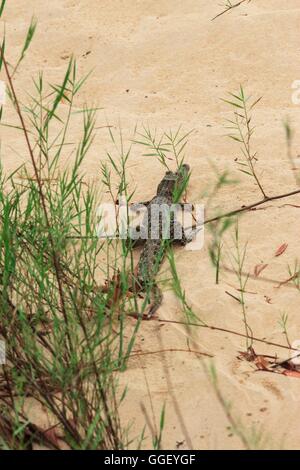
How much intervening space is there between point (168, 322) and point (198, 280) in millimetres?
395

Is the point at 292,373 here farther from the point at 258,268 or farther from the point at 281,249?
the point at 281,249

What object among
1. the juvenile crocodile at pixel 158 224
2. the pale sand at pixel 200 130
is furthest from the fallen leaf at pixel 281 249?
the juvenile crocodile at pixel 158 224

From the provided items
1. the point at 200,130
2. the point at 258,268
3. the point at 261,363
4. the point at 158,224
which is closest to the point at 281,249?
the point at 258,268

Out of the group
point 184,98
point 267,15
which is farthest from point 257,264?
point 267,15

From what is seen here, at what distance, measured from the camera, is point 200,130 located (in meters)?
4.90

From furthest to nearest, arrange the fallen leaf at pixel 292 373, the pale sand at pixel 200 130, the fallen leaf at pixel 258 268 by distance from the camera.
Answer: the fallen leaf at pixel 258 268 → the fallen leaf at pixel 292 373 → the pale sand at pixel 200 130

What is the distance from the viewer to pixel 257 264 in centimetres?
348

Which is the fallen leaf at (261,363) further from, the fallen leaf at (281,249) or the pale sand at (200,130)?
the fallen leaf at (281,249)

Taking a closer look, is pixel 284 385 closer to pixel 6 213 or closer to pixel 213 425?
pixel 213 425

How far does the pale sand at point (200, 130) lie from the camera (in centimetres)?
253

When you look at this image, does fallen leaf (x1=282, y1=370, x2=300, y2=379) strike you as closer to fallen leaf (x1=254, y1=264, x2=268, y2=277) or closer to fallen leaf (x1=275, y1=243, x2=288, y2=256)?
fallen leaf (x1=254, y1=264, x2=268, y2=277)

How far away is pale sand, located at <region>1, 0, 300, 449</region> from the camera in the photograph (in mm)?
2525

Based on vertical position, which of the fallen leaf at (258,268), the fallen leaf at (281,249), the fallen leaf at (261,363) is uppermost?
the fallen leaf at (281,249)
